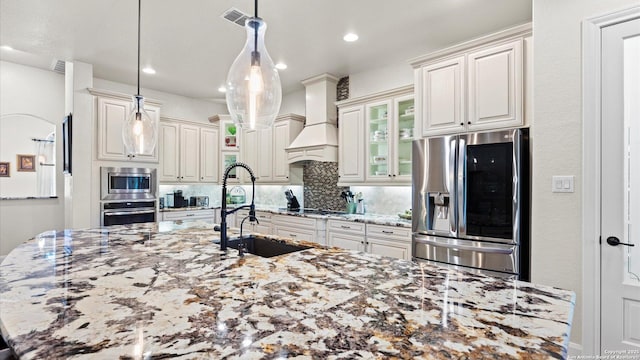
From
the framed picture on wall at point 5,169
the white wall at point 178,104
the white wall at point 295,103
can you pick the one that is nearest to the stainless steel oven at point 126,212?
the white wall at point 178,104

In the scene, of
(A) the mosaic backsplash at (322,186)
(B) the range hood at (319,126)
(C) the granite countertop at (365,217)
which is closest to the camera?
(C) the granite countertop at (365,217)

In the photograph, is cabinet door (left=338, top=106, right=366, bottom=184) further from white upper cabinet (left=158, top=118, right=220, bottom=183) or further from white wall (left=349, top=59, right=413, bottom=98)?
white upper cabinet (left=158, top=118, right=220, bottom=183)

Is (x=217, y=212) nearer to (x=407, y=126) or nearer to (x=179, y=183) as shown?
(x=179, y=183)

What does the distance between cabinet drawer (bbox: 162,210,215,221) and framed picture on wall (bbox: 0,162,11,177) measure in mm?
2334

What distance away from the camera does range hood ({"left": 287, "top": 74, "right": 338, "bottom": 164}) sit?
431 cm

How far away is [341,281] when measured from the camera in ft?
4.06

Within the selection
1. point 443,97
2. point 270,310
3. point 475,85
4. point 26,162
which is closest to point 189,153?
point 26,162

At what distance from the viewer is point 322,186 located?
188 inches

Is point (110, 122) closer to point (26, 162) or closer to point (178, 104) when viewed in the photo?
point (178, 104)

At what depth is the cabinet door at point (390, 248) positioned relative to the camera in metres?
3.15

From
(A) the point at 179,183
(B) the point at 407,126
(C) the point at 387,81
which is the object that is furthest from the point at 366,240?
(A) the point at 179,183

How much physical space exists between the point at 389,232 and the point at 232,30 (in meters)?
2.63

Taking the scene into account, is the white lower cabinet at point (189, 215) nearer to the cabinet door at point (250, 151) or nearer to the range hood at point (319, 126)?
the cabinet door at point (250, 151)

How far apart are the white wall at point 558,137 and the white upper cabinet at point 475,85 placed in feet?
1.02
